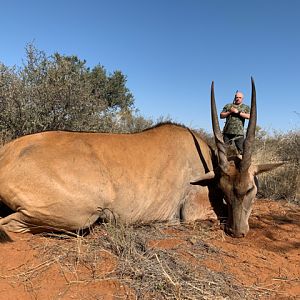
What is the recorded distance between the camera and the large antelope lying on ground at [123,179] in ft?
11.8

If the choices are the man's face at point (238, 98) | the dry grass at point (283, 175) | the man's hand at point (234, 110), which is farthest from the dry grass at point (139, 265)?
the man's face at point (238, 98)

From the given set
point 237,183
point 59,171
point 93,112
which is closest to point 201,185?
point 237,183

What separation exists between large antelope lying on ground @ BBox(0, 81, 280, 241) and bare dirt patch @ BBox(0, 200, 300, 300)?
21 cm

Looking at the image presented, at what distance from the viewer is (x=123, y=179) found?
4012 mm

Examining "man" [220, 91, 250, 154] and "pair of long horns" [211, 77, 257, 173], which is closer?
"pair of long horns" [211, 77, 257, 173]

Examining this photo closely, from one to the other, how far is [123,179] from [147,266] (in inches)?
46.3

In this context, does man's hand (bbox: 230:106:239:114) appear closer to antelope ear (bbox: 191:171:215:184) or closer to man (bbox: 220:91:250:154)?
man (bbox: 220:91:250:154)

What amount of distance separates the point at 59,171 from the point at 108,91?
44.6 ft

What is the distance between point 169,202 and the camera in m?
4.39

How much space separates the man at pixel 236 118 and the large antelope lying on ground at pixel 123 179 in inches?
100

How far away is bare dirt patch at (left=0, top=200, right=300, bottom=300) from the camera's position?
276 cm

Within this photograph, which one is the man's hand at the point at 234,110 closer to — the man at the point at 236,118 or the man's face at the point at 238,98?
the man at the point at 236,118

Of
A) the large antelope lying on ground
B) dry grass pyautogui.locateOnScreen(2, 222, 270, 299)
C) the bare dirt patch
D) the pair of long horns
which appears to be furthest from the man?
dry grass pyautogui.locateOnScreen(2, 222, 270, 299)

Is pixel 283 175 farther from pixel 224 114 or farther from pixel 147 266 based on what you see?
pixel 147 266
